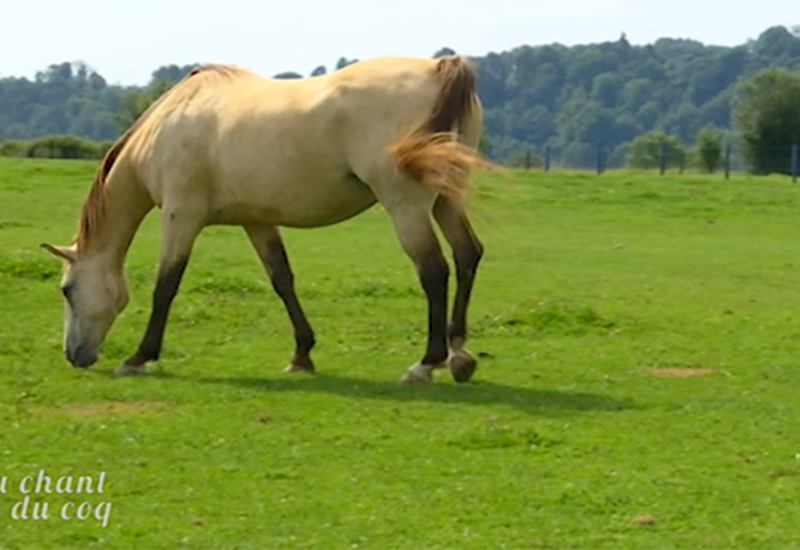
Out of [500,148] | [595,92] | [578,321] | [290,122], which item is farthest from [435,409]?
[595,92]

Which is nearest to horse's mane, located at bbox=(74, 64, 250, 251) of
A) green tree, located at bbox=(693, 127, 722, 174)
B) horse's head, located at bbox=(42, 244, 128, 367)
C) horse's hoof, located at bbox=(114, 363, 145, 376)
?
horse's head, located at bbox=(42, 244, 128, 367)

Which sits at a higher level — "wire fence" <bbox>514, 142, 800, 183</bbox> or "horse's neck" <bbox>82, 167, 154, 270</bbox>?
"horse's neck" <bbox>82, 167, 154, 270</bbox>

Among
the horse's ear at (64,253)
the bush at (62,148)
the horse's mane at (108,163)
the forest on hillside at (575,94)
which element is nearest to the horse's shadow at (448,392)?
the horse's ear at (64,253)

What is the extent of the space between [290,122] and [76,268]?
6.19 ft

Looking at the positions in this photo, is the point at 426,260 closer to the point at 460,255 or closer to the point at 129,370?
the point at 460,255

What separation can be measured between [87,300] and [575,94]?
134582mm

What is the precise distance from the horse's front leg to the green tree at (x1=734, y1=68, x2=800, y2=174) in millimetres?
43568

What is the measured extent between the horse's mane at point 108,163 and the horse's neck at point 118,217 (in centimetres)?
4

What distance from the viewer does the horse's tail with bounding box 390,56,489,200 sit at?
10141mm

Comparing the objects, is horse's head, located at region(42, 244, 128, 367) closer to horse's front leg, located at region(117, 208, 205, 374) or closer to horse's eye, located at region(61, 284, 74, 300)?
horse's eye, located at region(61, 284, 74, 300)

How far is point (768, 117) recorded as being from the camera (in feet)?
179

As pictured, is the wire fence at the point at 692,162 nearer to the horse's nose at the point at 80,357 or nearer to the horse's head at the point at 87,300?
the horse's head at the point at 87,300

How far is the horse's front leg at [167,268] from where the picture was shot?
11289 mm

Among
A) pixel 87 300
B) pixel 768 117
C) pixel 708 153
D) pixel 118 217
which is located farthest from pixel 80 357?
pixel 768 117
